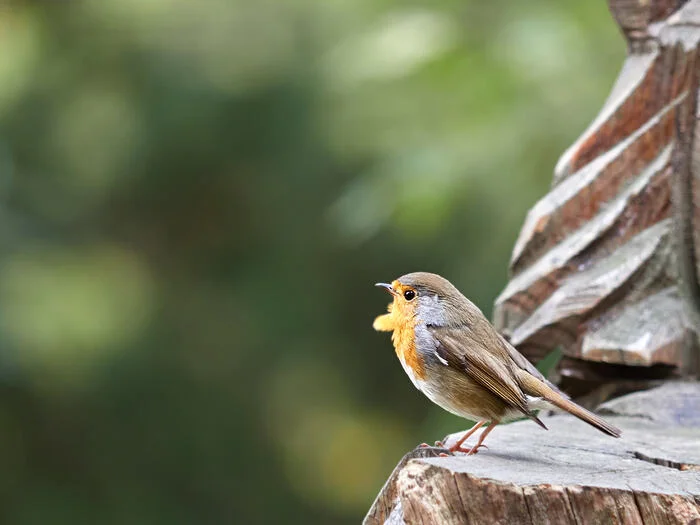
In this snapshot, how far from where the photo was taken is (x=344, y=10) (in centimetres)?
670

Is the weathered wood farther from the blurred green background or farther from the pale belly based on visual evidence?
the blurred green background

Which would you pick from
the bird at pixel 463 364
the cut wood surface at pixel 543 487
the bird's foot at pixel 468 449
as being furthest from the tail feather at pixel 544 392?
the bird's foot at pixel 468 449

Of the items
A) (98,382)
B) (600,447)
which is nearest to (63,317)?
(98,382)

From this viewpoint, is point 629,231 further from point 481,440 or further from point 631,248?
point 481,440

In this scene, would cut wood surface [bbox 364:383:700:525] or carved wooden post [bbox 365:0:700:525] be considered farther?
carved wooden post [bbox 365:0:700:525]

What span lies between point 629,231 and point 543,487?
4.72 ft

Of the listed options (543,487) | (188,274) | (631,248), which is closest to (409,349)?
(543,487)

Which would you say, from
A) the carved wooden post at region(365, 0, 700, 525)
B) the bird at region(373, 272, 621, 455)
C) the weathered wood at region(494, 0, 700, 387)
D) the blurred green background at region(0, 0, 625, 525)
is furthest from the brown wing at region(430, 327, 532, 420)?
the blurred green background at region(0, 0, 625, 525)

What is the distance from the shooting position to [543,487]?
2562 millimetres

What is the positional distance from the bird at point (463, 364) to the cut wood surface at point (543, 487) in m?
0.10

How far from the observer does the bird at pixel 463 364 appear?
309cm

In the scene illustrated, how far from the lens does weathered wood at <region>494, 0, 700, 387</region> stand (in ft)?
12.2

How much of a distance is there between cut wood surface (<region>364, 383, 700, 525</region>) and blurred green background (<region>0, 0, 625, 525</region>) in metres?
3.05

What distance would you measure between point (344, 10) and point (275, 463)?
3.28 meters
